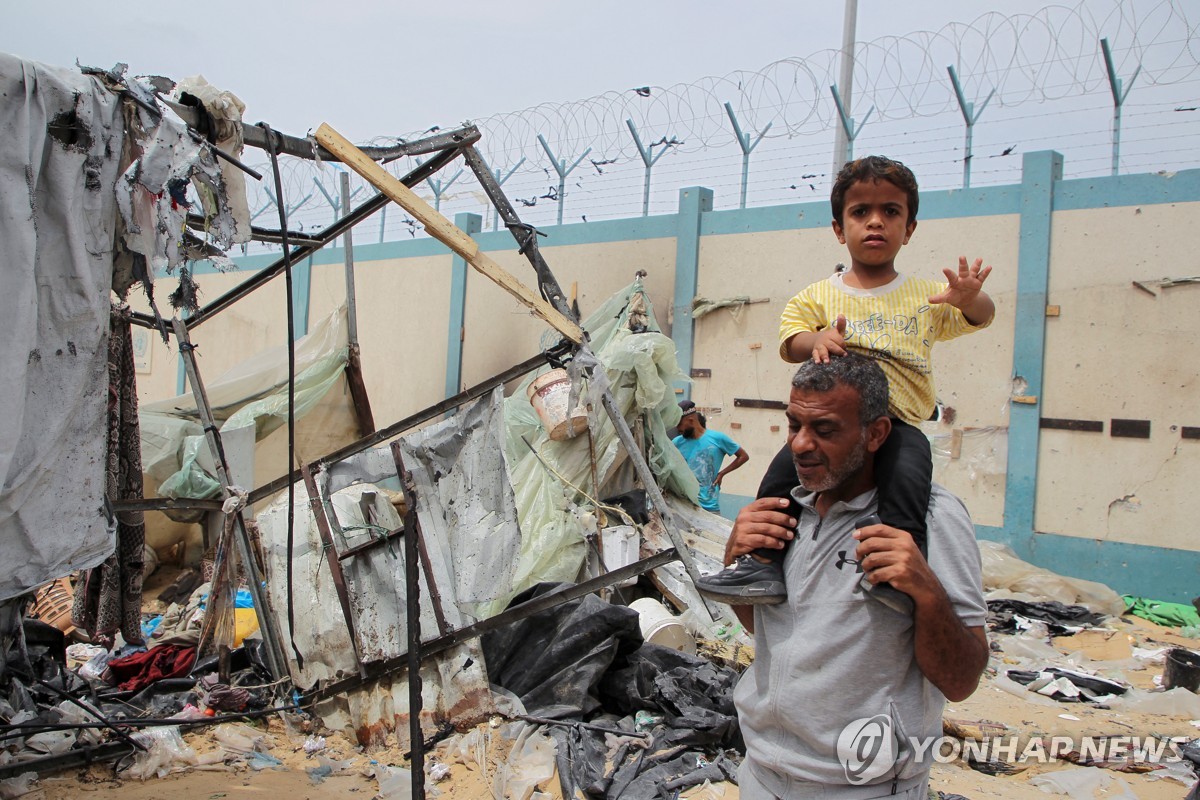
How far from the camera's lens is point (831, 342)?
5.86ft

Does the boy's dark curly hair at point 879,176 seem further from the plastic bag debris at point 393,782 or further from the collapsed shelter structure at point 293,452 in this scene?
the plastic bag debris at point 393,782

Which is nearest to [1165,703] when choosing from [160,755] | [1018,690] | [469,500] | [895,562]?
[1018,690]

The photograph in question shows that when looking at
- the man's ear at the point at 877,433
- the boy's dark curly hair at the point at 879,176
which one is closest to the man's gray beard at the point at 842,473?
the man's ear at the point at 877,433

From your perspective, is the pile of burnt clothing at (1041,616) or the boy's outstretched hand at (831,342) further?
the pile of burnt clothing at (1041,616)

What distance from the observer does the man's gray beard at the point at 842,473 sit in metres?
1.63

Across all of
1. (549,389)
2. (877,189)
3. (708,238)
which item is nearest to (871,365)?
Result: (877,189)

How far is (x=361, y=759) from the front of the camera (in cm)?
397

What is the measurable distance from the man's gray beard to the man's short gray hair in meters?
0.05

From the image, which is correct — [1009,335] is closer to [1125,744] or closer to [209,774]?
[1125,744]

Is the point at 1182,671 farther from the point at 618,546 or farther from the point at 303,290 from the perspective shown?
the point at 303,290

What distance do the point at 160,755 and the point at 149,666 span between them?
1062 millimetres

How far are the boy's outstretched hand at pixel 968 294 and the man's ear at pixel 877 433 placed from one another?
41 cm

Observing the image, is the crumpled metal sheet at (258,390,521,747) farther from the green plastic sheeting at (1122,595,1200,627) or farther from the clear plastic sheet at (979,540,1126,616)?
the green plastic sheeting at (1122,595,1200,627)

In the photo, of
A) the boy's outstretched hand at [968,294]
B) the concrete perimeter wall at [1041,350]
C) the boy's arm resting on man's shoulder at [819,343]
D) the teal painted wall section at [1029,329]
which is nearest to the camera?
the boy's arm resting on man's shoulder at [819,343]
